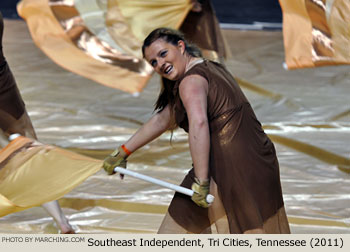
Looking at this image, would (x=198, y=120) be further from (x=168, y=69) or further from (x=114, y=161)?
(x=114, y=161)

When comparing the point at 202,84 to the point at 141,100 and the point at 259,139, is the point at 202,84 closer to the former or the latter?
the point at 259,139

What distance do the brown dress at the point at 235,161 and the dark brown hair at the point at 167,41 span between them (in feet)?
0.22

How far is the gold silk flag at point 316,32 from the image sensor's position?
2.56 meters

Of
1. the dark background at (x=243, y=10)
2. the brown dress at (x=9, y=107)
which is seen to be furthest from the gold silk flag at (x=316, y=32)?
the dark background at (x=243, y=10)

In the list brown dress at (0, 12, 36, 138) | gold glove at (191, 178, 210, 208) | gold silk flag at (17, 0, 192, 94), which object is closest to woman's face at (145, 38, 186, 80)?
gold glove at (191, 178, 210, 208)

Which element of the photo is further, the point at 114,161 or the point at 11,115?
the point at 11,115

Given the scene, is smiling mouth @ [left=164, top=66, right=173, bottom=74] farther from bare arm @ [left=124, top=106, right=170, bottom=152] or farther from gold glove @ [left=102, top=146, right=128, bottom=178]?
gold glove @ [left=102, top=146, right=128, bottom=178]

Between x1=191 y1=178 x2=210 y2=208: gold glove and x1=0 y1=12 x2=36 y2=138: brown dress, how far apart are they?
99 centimetres

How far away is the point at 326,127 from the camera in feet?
11.5

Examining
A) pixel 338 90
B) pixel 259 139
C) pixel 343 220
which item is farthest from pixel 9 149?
pixel 338 90

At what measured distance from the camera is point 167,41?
1811 millimetres

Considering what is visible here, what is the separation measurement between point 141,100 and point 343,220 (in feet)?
6.55

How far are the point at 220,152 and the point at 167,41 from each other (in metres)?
0.37

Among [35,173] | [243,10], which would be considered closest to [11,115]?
[35,173]
